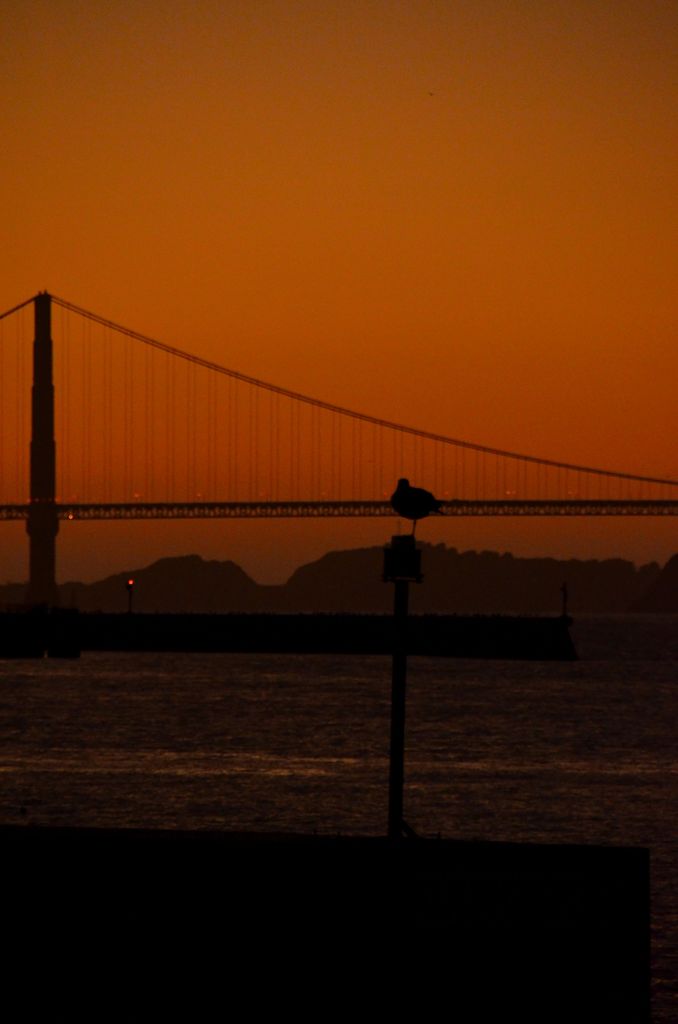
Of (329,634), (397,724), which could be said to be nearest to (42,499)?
(329,634)

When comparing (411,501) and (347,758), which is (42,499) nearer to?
(347,758)

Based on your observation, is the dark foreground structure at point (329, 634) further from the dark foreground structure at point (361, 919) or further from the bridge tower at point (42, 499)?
the dark foreground structure at point (361, 919)

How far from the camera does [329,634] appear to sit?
84.7 meters

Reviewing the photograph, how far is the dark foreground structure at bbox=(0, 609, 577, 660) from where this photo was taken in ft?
275

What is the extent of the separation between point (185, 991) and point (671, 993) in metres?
6.13

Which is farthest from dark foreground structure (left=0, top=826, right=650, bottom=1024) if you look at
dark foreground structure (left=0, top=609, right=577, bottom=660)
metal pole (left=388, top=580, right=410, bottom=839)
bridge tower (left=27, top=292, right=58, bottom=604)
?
bridge tower (left=27, top=292, right=58, bottom=604)

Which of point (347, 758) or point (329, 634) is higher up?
point (347, 758)

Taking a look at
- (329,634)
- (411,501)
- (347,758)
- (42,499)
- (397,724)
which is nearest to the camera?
(397,724)

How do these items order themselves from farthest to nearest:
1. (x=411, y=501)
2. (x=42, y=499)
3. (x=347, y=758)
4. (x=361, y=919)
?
(x=42, y=499) → (x=347, y=758) → (x=411, y=501) → (x=361, y=919)

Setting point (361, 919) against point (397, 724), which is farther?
point (397, 724)

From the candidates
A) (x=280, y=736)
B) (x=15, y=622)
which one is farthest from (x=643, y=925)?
(x=15, y=622)

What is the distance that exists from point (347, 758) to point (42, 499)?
174 feet

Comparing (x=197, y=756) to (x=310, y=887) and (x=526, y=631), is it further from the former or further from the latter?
(x=526, y=631)

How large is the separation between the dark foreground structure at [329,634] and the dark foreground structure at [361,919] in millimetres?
75119
